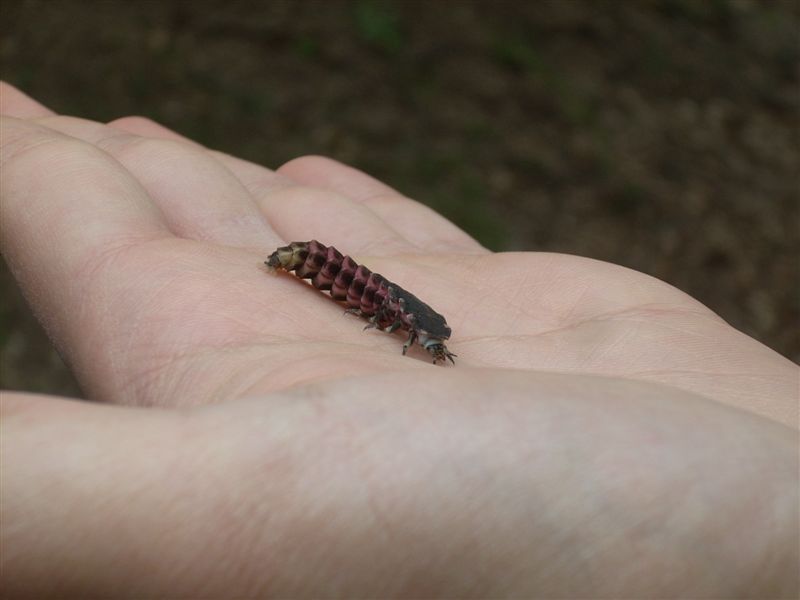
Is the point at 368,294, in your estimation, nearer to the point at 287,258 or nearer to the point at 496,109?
the point at 287,258

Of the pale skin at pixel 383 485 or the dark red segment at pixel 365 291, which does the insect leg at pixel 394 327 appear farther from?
the pale skin at pixel 383 485

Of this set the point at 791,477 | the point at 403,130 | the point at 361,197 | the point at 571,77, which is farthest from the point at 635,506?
the point at 571,77

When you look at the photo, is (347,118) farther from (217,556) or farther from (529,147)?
(217,556)

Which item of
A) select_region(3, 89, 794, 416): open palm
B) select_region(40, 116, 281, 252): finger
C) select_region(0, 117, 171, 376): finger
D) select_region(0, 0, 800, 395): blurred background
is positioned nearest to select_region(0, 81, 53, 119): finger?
select_region(3, 89, 794, 416): open palm

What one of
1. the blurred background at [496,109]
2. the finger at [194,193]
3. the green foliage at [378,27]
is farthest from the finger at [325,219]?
the green foliage at [378,27]

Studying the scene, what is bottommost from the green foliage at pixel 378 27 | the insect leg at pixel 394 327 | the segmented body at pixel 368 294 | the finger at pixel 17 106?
the finger at pixel 17 106

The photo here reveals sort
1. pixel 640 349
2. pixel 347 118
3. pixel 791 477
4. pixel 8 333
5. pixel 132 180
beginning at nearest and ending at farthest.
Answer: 1. pixel 791 477
2. pixel 640 349
3. pixel 132 180
4. pixel 8 333
5. pixel 347 118
